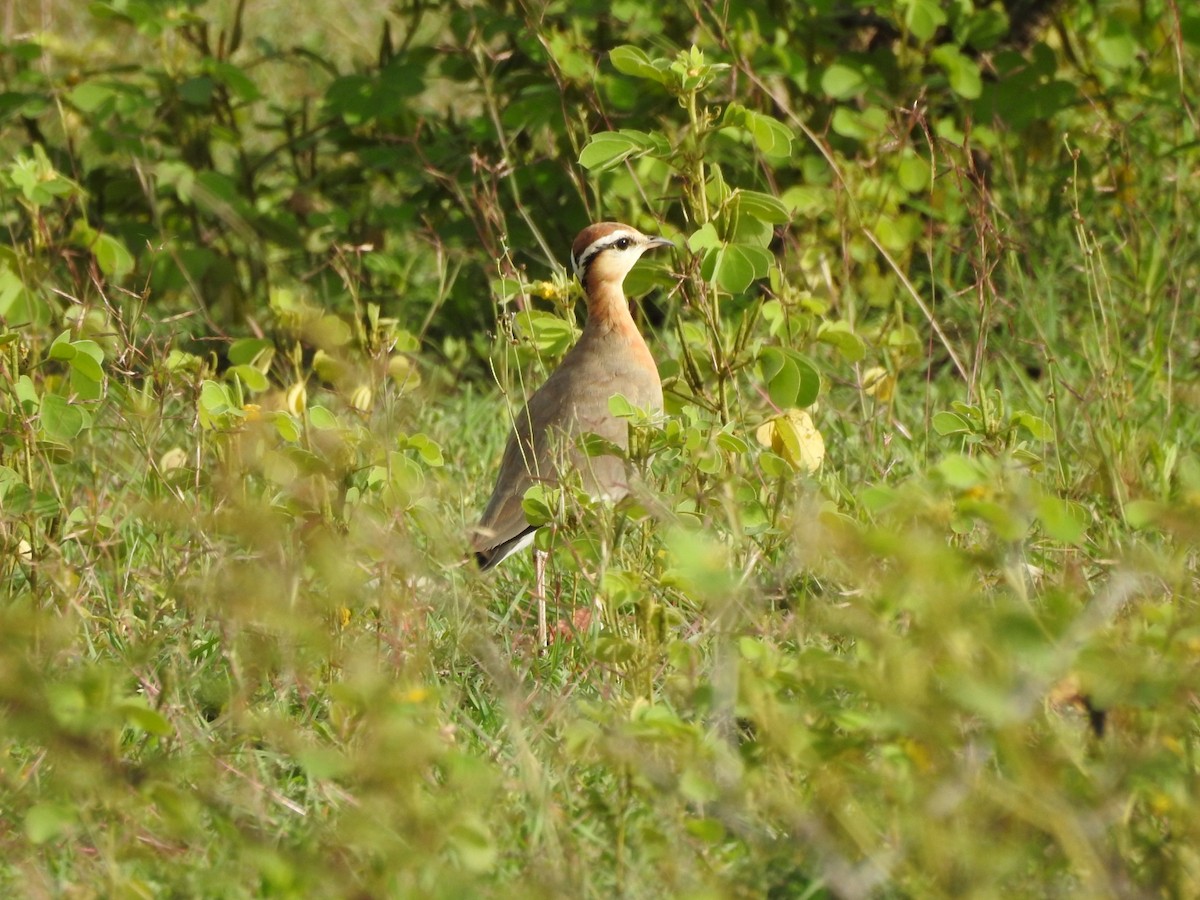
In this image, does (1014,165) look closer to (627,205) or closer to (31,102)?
(627,205)

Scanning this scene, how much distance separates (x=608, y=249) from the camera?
554cm

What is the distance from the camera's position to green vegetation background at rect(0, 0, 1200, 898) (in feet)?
8.73

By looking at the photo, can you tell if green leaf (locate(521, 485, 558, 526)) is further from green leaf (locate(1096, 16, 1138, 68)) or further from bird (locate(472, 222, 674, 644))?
green leaf (locate(1096, 16, 1138, 68))

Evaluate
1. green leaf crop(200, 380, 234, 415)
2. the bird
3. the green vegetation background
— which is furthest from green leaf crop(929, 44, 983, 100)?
green leaf crop(200, 380, 234, 415)

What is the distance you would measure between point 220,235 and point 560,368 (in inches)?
99.1

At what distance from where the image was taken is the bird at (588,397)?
4.77 m

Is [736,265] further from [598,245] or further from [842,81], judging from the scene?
[842,81]

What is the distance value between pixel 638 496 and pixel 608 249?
2.27 meters

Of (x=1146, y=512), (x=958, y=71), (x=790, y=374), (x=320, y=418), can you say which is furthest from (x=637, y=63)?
(x=958, y=71)

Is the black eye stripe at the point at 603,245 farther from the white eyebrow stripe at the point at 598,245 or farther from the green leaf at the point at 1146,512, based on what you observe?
the green leaf at the point at 1146,512

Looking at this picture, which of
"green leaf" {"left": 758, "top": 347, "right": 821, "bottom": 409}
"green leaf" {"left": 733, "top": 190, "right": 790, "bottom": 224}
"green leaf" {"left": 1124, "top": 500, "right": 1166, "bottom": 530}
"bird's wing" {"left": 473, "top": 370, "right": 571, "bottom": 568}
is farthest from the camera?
"bird's wing" {"left": 473, "top": 370, "right": 571, "bottom": 568}

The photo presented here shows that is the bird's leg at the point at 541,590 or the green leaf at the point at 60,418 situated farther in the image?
the bird's leg at the point at 541,590

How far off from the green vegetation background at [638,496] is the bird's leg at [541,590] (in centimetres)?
6

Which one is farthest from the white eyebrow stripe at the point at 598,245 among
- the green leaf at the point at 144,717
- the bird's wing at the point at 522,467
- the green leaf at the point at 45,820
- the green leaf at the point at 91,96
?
the green leaf at the point at 45,820
